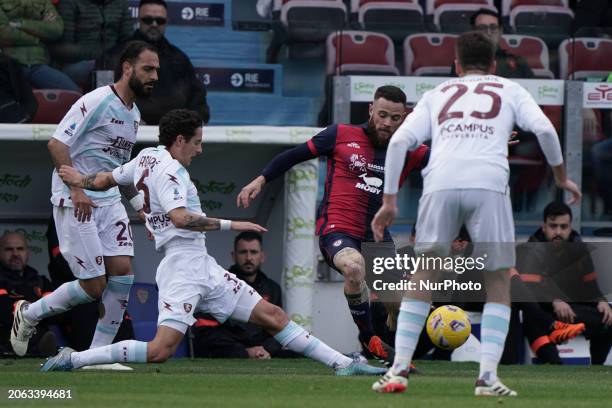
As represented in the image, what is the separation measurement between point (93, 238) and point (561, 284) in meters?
4.37

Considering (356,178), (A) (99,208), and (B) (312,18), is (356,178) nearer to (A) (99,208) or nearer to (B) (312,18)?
(A) (99,208)

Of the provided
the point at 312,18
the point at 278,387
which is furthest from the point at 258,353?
the point at 278,387

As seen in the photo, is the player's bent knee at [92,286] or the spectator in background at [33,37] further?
the spectator in background at [33,37]

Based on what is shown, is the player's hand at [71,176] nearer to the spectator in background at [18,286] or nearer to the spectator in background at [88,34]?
the spectator in background at [18,286]

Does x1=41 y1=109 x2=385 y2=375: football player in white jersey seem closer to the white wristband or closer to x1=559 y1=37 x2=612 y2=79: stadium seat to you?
the white wristband

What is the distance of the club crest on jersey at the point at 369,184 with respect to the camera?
9.69 m

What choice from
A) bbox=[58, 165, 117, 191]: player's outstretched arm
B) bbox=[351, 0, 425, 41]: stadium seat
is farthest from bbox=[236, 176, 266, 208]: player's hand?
bbox=[351, 0, 425, 41]: stadium seat

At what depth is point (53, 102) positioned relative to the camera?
11.8 meters

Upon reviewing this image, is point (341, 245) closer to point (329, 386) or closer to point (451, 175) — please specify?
point (329, 386)

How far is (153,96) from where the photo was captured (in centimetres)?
1195

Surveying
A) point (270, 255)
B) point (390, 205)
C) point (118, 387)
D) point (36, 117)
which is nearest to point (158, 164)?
point (118, 387)

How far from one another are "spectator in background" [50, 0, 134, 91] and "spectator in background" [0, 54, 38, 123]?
1.26ft

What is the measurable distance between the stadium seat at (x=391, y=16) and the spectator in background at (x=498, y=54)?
0.55 meters

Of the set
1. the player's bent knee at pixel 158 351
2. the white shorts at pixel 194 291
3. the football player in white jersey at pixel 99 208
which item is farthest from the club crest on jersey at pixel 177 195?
the football player in white jersey at pixel 99 208
